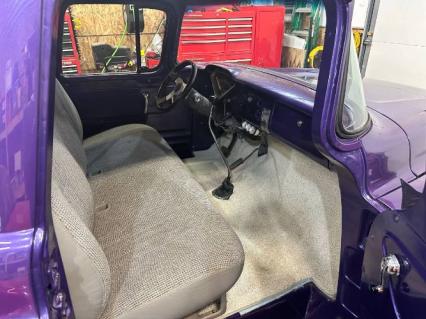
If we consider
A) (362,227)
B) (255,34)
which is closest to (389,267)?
(362,227)

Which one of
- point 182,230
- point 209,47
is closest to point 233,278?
point 182,230

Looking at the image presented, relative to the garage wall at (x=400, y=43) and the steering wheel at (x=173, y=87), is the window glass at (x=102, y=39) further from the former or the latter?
the garage wall at (x=400, y=43)

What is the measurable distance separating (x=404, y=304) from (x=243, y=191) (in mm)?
1400

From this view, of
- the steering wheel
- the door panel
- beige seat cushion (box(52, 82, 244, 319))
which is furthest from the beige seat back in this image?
the door panel

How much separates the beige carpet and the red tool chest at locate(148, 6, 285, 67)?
2.04 meters

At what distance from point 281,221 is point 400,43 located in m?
2.71

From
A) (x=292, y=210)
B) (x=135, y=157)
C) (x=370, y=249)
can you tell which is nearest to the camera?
(x=370, y=249)

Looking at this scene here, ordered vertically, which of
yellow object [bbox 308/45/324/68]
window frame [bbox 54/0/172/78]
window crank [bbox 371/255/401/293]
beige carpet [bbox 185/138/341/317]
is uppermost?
window frame [bbox 54/0/172/78]

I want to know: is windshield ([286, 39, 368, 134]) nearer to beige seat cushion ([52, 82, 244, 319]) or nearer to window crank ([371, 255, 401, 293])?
window crank ([371, 255, 401, 293])

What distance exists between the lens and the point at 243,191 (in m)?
2.06

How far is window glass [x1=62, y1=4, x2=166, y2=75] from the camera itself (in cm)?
219

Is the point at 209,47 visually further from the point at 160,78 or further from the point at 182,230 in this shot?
the point at 182,230

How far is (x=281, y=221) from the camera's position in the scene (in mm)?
1813

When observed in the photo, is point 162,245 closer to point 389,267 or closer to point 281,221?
point 389,267
